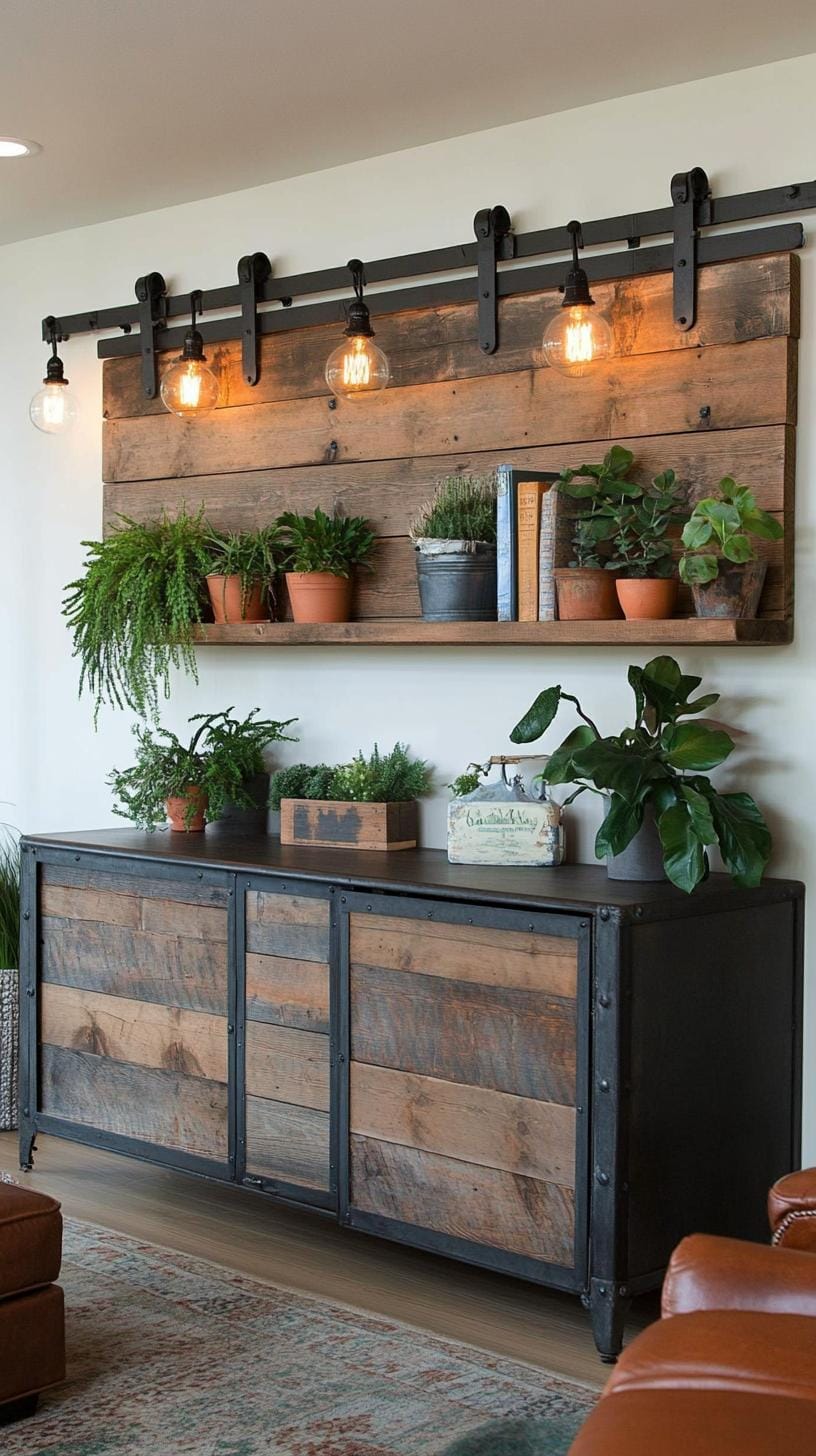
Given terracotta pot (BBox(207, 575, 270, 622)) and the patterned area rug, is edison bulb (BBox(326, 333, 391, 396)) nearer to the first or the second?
terracotta pot (BBox(207, 575, 270, 622))

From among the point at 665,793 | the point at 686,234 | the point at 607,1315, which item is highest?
the point at 686,234

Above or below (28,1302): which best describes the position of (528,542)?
above

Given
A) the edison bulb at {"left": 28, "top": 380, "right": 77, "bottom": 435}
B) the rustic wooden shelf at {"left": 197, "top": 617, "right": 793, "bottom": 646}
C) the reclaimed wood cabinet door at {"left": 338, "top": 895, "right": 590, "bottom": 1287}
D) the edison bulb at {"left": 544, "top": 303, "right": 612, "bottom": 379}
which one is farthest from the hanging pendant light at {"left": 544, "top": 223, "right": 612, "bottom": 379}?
the edison bulb at {"left": 28, "top": 380, "right": 77, "bottom": 435}

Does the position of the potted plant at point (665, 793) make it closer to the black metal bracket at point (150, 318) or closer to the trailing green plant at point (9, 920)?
the black metal bracket at point (150, 318)

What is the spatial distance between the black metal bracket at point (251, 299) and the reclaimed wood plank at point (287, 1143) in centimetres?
185

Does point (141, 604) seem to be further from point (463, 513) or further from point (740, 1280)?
point (740, 1280)

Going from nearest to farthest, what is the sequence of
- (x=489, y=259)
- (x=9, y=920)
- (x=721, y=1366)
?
(x=721, y=1366) → (x=489, y=259) → (x=9, y=920)

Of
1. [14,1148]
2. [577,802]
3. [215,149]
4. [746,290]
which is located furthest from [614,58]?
[14,1148]

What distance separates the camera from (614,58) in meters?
3.16

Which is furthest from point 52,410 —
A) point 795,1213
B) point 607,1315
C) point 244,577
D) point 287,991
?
point 795,1213

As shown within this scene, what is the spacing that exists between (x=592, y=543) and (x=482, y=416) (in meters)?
0.54

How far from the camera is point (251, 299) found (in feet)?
13.3

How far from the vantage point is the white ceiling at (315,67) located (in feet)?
9.70

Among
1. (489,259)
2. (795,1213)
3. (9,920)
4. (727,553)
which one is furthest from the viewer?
(9,920)
